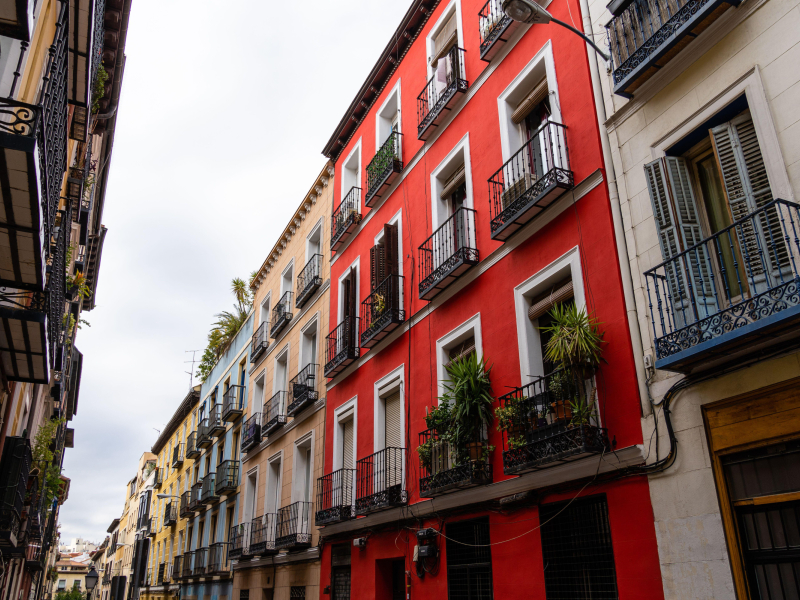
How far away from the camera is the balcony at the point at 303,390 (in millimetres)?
18234

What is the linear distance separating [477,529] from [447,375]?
9.40 ft

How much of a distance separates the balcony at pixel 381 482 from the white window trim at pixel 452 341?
1.87m

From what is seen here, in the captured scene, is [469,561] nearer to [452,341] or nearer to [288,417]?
[452,341]

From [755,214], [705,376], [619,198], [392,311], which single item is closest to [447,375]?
[392,311]

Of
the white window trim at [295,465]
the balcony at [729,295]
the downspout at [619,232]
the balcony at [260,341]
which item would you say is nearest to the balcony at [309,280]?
the balcony at [260,341]

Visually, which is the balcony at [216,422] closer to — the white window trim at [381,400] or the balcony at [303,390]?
the balcony at [303,390]

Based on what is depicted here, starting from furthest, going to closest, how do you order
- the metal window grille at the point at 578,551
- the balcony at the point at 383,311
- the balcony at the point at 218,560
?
the balcony at the point at 218,560, the balcony at the point at 383,311, the metal window grille at the point at 578,551

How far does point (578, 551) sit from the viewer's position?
816cm

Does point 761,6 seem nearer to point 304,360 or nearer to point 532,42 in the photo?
point 532,42

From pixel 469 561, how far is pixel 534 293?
4.37 metres

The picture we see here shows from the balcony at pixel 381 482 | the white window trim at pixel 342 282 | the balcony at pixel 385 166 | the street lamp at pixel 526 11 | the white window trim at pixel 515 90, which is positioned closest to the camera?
the street lamp at pixel 526 11

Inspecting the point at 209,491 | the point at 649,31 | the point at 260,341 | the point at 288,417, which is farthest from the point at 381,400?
the point at 209,491

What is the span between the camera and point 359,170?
19344 millimetres

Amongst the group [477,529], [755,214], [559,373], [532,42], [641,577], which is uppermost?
[532,42]
